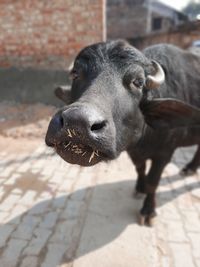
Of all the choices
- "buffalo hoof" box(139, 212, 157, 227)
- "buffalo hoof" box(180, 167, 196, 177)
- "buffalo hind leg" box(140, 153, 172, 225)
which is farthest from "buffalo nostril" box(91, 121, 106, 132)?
"buffalo hoof" box(180, 167, 196, 177)

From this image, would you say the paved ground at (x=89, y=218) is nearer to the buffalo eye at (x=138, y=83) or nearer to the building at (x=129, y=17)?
the buffalo eye at (x=138, y=83)

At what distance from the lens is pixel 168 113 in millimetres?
2902

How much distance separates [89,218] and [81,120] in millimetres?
Result: 1798

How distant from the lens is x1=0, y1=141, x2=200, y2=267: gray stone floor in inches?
107

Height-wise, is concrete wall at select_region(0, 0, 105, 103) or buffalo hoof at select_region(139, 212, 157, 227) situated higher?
concrete wall at select_region(0, 0, 105, 103)

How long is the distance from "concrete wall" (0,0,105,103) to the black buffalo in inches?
138

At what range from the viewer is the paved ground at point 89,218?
2.73 meters

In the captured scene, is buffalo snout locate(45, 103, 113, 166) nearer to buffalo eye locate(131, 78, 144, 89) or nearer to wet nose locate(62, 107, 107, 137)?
wet nose locate(62, 107, 107, 137)

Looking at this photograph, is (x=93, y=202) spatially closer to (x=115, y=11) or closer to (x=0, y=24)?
(x=0, y=24)

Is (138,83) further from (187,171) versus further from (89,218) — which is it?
(187,171)

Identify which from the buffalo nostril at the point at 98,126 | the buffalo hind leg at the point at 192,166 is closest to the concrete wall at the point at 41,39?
the buffalo hind leg at the point at 192,166

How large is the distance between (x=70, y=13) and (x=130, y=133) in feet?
15.9

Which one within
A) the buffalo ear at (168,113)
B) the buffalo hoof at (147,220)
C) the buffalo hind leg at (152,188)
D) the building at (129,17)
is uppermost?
the buffalo ear at (168,113)

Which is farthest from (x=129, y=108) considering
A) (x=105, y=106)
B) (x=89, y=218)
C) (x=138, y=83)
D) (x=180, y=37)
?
(x=180, y=37)
